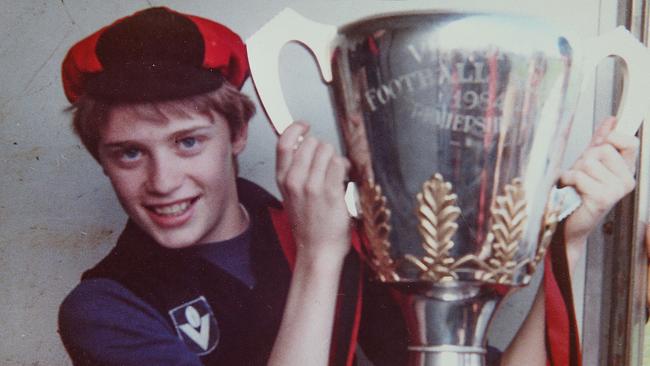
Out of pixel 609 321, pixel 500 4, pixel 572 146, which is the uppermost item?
pixel 500 4

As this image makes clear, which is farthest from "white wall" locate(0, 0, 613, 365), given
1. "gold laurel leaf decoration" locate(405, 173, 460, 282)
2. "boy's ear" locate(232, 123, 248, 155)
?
"gold laurel leaf decoration" locate(405, 173, 460, 282)

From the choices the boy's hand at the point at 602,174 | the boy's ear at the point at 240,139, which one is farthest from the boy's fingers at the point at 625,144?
the boy's ear at the point at 240,139

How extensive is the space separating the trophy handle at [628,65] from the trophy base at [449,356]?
0.63ft

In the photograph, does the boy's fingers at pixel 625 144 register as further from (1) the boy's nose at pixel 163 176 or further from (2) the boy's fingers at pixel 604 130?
(1) the boy's nose at pixel 163 176

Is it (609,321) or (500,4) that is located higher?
(500,4)

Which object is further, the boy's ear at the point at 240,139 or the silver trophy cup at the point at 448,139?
the boy's ear at the point at 240,139

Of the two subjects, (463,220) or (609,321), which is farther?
(609,321)

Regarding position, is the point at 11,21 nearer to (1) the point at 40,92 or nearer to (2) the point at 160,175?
(1) the point at 40,92

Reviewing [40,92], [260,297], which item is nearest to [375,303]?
[260,297]

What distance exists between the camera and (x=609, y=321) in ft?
2.19

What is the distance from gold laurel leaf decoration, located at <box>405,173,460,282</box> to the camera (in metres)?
0.51

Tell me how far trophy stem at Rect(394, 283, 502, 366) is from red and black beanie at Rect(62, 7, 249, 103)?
0.21m

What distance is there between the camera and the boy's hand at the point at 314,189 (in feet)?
1.81

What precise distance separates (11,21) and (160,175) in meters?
0.17
